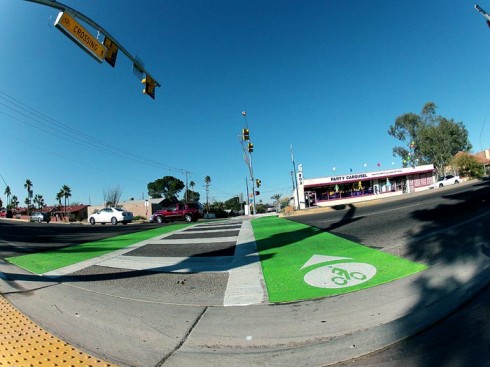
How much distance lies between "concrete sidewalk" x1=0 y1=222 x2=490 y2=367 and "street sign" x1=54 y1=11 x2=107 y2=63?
21.0 feet

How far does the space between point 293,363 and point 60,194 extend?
338 feet

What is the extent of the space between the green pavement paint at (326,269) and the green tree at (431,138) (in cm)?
5119

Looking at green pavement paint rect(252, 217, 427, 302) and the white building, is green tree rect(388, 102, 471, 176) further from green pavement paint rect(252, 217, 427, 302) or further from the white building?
green pavement paint rect(252, 217, 427, 302)

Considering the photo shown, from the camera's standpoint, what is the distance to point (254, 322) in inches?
150

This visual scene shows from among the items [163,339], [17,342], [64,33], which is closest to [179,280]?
[163,339]

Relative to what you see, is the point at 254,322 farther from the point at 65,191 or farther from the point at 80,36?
the point at 65,191

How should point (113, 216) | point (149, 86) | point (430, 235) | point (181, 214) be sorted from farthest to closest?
point (113, 216), point (181, 214), point (149, 86), point (430, 235)

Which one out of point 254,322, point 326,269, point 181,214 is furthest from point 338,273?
point 181,214

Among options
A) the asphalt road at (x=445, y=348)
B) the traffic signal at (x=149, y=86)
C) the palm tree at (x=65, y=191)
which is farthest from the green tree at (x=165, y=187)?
the asphalt road at (x=445, y=348)

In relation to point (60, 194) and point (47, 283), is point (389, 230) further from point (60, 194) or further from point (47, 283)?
point (60, 194)

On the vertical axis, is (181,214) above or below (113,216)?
below

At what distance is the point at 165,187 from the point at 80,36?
103 metres

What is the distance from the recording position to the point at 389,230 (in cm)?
871

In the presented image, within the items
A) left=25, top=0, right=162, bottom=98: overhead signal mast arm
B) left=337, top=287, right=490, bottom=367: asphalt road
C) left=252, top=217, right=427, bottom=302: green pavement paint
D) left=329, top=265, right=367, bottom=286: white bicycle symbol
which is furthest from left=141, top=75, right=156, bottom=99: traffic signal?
left=337, top=287, right=490, bottom=367: asphalt road
